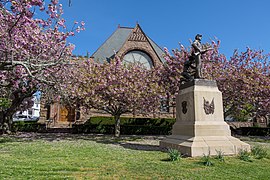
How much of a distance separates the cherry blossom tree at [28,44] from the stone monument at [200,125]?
5923 mm

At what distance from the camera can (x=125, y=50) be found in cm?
3095

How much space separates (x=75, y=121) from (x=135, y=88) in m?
15.3

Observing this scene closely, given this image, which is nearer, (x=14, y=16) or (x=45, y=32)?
(x=14, y=16)

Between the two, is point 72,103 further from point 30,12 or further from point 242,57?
point 242,57

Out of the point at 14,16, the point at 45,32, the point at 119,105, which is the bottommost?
the point at 119,105

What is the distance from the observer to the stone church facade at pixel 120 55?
27719mm

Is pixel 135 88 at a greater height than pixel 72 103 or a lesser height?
greater

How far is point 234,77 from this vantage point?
52.1 feet

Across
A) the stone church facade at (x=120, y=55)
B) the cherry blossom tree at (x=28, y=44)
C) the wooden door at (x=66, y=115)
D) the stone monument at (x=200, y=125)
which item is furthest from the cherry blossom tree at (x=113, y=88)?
the wooden door at (x=66, y=115)

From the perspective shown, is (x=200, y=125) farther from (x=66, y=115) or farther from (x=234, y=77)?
(x=66, y=115)

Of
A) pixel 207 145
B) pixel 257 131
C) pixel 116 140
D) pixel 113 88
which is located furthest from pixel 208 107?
pixel 257 131

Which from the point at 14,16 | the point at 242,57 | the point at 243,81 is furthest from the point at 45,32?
the point at 242,57

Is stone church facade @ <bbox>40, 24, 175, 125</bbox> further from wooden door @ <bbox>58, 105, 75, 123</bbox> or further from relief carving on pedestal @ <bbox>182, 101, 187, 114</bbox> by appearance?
relief carving on pedestal @ <bbox>182, 101, 187, 114</bbox>

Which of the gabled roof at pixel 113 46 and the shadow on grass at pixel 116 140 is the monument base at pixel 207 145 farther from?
the gabled roof at pixel 113 46
